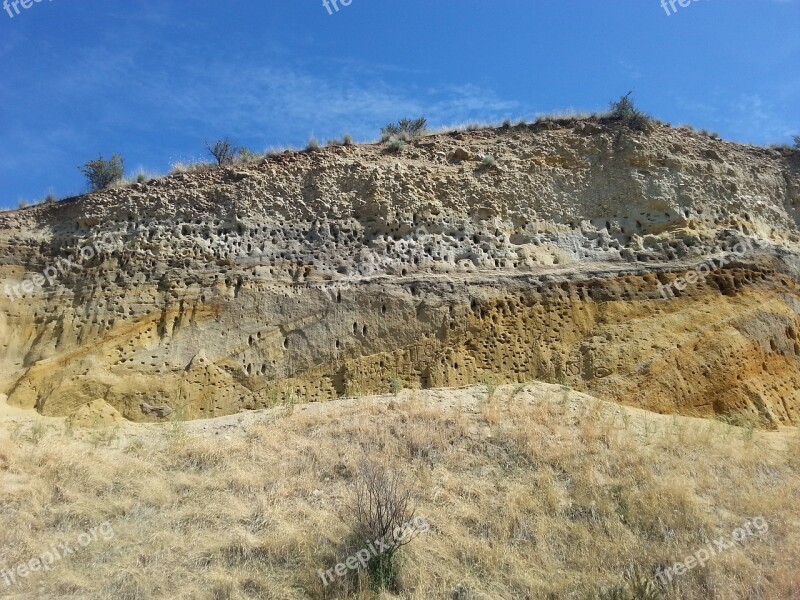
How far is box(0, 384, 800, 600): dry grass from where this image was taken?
712 centimetres

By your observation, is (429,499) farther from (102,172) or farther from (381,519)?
(102,172)

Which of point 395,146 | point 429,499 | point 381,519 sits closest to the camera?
point 381,519

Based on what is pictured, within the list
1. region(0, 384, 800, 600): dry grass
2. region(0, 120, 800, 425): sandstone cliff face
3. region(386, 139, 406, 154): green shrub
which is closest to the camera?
region(0, 384, 800, 600): dry grass

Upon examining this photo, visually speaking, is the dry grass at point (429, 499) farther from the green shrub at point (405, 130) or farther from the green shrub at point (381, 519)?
the green shrub at point (405, 130)

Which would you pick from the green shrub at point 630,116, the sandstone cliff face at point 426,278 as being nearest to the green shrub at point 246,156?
the sandstone cliff face at point 426,278

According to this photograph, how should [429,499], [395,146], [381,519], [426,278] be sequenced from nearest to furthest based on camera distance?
[381,519] → [429,499] → [426,278] → [395,146]

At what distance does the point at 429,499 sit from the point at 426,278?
6603 mm

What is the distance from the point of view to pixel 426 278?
47.8 ft

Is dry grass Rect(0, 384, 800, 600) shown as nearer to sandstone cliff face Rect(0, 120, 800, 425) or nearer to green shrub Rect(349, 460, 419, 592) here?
green shrub Rect(349, 460, 419, 592)

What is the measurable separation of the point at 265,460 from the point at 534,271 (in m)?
7.55

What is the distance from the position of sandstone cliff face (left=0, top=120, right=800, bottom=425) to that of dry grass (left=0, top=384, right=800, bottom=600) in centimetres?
Result: 141

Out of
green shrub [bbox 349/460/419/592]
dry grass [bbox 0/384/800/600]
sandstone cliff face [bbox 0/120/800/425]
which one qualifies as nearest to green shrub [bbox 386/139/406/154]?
sandstone cliff face [bbox 0/120/800/425]

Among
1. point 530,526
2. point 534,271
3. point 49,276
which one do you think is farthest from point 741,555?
point 49,276

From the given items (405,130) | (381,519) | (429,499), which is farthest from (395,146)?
(381,519)
